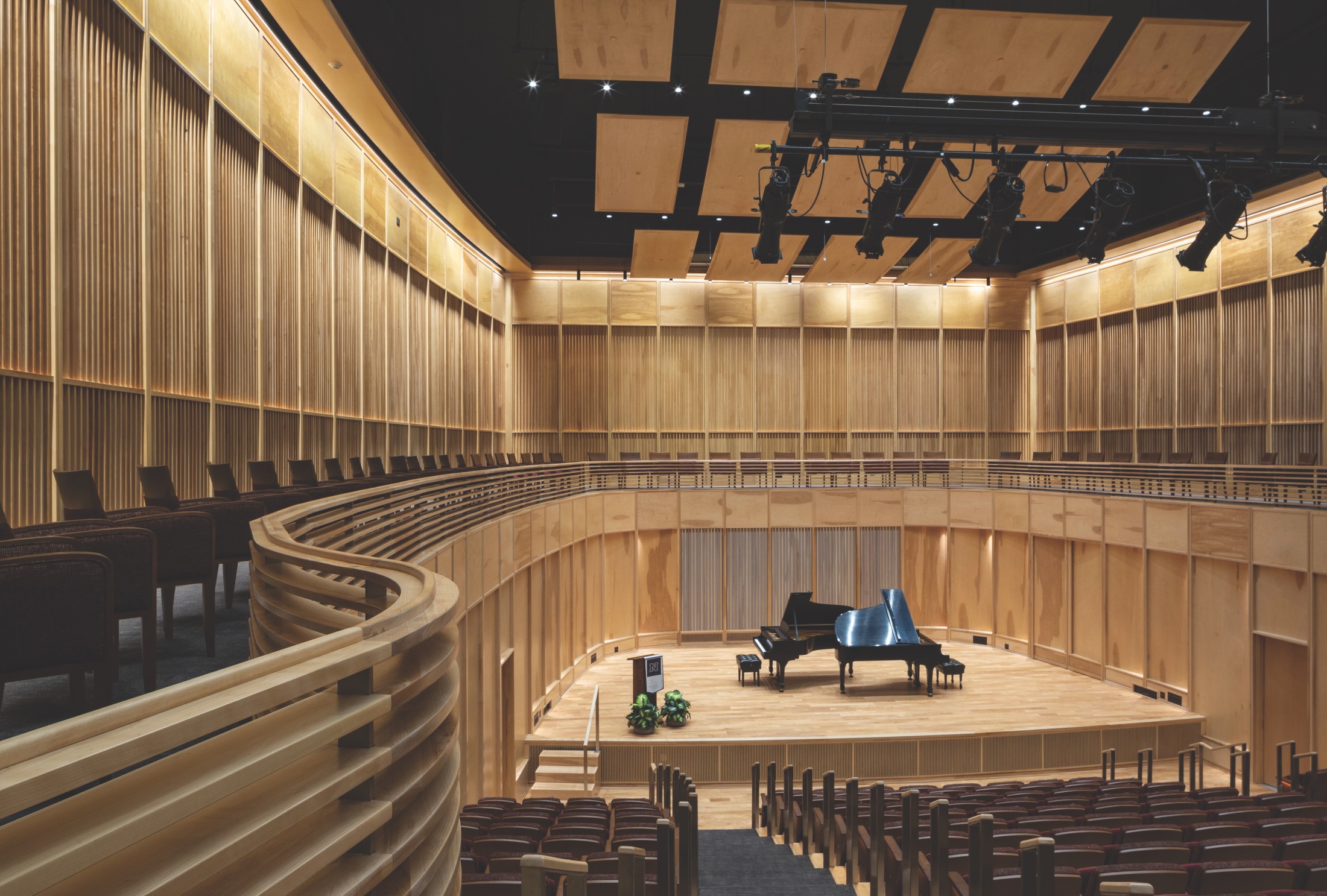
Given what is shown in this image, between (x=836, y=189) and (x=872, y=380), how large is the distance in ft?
Result: 20.2

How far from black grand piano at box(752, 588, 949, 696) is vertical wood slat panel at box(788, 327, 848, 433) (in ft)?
20.2

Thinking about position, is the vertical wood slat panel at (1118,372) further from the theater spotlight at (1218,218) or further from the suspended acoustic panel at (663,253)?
the suspended acoustic panel at (663,253)

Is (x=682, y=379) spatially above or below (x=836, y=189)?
below

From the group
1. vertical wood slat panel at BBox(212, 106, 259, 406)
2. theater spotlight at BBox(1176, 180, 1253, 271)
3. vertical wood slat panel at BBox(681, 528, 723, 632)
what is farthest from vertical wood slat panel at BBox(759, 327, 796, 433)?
vertical wood slat panel at BBox(212, 106, 259, 406)

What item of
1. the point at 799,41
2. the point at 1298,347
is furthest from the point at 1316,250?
the point at 799,41

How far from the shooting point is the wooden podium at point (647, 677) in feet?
37.4

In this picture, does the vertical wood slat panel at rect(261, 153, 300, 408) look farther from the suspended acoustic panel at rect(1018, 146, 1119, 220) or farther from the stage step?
the suspended acoustic panel at rect(1018, 146, 1119, 220)

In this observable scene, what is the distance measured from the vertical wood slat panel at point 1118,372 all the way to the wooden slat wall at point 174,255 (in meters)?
13.5

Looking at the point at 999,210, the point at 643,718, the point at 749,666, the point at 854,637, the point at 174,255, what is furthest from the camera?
the point at 749,666

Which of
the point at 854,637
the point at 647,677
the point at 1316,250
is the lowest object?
the point at 647,677

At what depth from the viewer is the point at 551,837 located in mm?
5652

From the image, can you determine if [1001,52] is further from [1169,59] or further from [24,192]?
[24,192]

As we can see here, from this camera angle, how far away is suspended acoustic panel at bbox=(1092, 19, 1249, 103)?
10.1 meters

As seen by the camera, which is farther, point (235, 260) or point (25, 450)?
point (235, 260)
